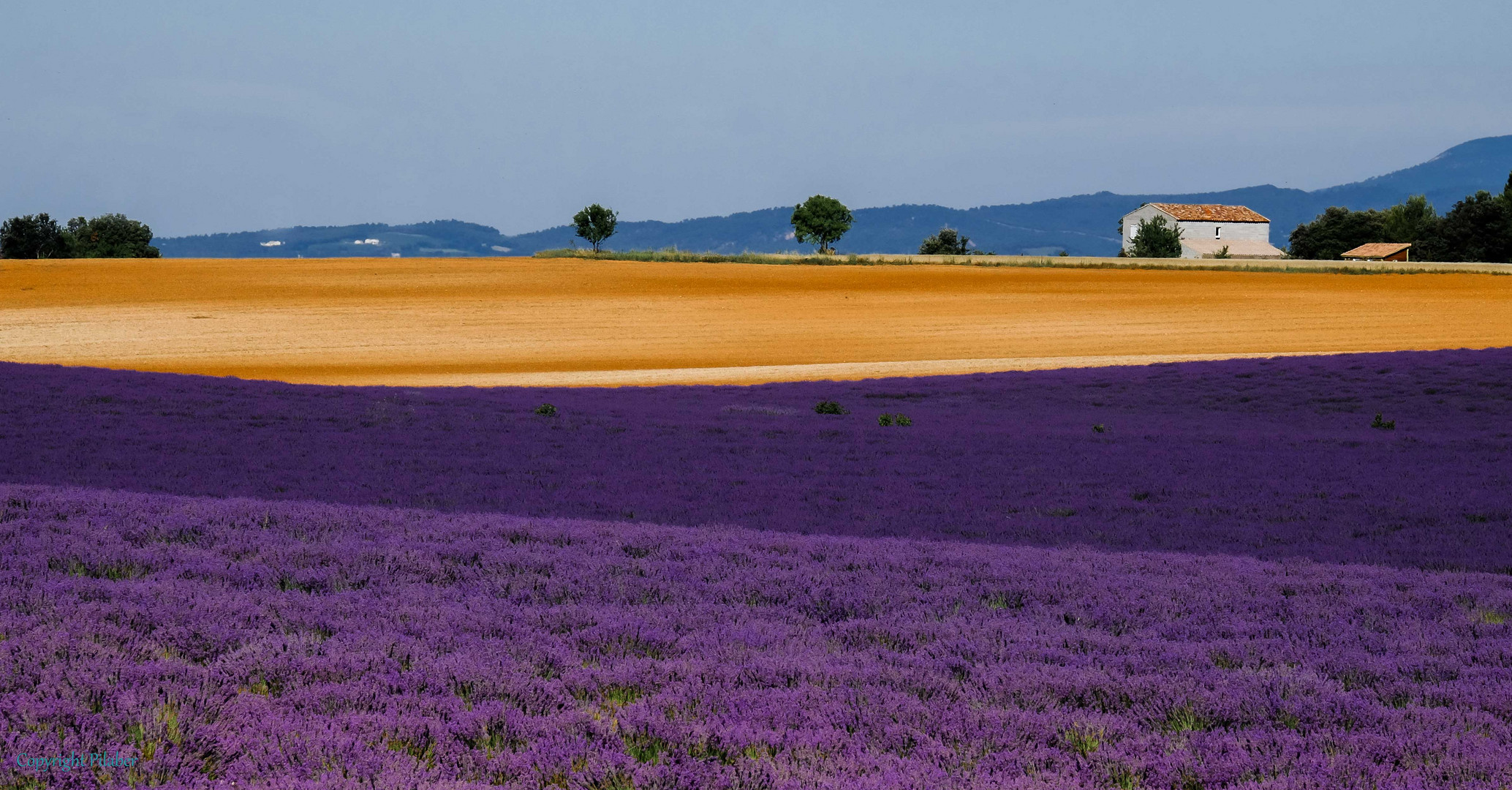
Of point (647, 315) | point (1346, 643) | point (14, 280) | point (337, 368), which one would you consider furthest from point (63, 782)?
point (14, 280)

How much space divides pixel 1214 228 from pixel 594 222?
89215 mm

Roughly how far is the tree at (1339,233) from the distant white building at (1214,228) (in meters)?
12.6

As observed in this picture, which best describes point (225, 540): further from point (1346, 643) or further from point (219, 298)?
point (219, 298)

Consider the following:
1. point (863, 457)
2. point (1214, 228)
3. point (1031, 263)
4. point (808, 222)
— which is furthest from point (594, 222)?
point (863, 457)

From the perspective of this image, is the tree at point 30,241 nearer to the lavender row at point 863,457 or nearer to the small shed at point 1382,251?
the lavender row at point 863,457

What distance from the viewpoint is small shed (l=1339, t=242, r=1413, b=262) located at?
133 m

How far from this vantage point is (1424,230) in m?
139

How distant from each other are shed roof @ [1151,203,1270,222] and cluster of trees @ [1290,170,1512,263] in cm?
1105

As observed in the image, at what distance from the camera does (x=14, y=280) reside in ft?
201

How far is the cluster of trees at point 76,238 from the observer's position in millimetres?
132875

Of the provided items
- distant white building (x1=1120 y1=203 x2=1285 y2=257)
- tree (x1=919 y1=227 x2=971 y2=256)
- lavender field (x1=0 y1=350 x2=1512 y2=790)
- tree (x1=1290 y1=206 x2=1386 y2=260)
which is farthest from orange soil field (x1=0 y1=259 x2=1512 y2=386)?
distant white building (x1=1120 y1=203 x2=1285 y2=257)

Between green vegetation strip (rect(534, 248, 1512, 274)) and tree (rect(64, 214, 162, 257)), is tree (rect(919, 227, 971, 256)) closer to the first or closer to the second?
green vegetation strip (rect(534, 248, 1512, 274))

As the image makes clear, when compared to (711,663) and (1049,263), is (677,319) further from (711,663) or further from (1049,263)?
(711,663)

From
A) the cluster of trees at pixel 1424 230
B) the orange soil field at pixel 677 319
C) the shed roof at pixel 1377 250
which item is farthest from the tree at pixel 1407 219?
the orange soil field at pixel 677 319
